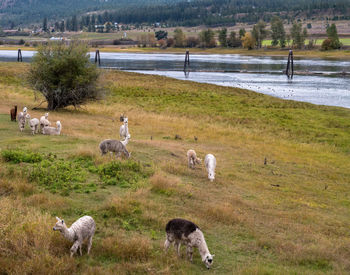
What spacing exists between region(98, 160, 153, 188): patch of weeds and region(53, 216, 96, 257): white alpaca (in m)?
4.81

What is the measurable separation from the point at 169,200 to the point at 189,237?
13.2ft

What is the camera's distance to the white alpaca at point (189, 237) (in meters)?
8.91

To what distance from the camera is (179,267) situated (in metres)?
8.64

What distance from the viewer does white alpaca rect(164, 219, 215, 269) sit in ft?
29.2

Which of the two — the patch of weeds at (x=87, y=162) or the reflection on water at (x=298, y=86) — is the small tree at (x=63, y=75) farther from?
the reflection on water at (x=298, y=86)

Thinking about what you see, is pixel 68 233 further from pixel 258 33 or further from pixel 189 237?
pixel 258 33

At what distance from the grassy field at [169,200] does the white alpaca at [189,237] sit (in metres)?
0.24

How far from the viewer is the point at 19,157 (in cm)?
1492

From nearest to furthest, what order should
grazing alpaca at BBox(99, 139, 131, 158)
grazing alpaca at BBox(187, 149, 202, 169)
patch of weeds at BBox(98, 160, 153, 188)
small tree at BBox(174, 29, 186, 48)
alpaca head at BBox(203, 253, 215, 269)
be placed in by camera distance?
alpaca head at BBox(203, 253, 215, 269), patch of weeds at BBox(98, 160, 153, 188), grazing alpaca at BBox(99, 139, 131, 158), grazing alpaca at BBox(187, 149, 202, 169), small tree at BBox(174, 29, 186, 48)

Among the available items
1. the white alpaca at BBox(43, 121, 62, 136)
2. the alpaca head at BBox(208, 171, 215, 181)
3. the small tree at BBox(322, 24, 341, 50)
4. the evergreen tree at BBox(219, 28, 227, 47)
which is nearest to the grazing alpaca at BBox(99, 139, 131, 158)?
the alpaca head at BBox(208, 171, 215, 181)

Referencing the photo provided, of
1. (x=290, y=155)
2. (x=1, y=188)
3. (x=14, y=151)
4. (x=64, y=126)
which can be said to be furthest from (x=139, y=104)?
(x=1, y=188)

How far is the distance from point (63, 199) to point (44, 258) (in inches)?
142

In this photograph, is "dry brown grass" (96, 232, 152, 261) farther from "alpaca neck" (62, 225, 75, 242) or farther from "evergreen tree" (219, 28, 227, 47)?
"evergreen tree" (219, 28, 227, 47)

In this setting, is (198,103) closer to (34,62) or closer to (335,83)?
(34,62)
